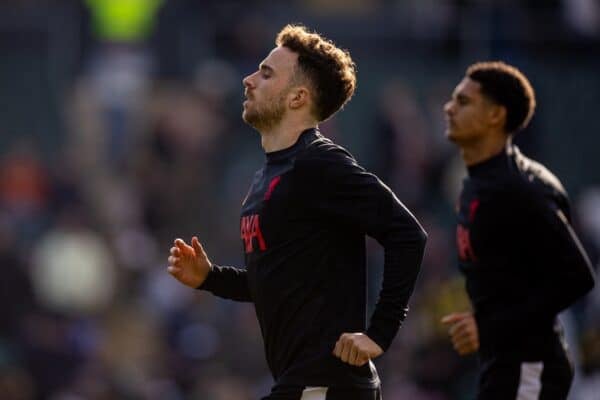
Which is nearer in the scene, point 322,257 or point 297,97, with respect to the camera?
point 322,257

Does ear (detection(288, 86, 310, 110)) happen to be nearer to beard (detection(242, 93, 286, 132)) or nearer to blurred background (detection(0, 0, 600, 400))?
beard (detection(242, 93, 286, 132))

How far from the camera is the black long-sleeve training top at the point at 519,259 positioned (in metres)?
6.55

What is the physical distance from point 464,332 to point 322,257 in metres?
1.52

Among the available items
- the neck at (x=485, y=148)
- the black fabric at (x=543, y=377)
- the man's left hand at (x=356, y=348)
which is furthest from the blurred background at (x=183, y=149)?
the man's left hand at (x=356, y=348)

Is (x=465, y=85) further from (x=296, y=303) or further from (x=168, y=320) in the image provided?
(x=168, y=320)

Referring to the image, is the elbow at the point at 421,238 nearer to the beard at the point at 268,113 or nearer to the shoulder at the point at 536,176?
the beard at the point at 268,113

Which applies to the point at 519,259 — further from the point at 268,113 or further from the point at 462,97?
the point at 268,113

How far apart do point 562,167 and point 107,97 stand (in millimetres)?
4969

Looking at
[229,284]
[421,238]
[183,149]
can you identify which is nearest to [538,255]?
[421,238]

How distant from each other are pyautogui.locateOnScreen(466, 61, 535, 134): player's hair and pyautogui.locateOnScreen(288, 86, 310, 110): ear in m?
1.77

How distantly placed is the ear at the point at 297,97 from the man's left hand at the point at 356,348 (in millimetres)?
1039

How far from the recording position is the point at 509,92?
7219 mm

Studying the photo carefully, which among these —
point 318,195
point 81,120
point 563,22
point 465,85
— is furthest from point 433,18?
point 318,195

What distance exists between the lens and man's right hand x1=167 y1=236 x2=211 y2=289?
→ 19.5ft
